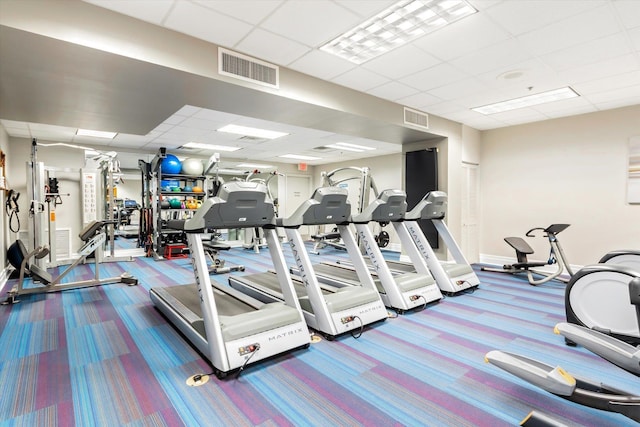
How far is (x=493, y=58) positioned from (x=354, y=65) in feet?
5.13

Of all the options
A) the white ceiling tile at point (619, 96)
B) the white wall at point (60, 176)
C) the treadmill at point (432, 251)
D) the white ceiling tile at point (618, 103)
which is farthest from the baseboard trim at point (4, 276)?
the white ceiling tile at point (618, 103)

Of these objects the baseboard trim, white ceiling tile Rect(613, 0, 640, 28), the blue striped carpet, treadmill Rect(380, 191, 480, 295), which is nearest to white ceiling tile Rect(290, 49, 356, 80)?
treadmill Rect(380, 191, 480, 295)

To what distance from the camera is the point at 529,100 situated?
5.13 meters

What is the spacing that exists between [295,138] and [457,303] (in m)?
4.98

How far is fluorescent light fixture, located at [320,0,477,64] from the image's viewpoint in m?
2.77

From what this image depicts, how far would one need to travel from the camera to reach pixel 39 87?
11.6 feet

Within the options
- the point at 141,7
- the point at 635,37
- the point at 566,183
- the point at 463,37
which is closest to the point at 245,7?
the point at 141,7

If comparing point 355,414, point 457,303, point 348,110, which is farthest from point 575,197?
point 355,414

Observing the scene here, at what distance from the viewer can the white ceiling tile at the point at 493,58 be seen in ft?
11.2

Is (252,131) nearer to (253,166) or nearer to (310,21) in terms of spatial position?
(310,21)

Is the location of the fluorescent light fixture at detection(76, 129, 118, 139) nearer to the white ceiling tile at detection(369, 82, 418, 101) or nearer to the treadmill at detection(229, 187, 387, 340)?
the white ceiling tile at detection(369, 82, 418, 101)

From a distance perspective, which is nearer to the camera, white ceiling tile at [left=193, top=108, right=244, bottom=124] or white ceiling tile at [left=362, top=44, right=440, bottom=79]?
white ceiling tile at [left=362, top=44, right=440, bottom=79]

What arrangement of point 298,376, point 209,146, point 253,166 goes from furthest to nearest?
point 253,166 < point 209,146 < point 298,376

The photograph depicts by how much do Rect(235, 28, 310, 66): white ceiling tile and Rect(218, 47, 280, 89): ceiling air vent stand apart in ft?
0.24
